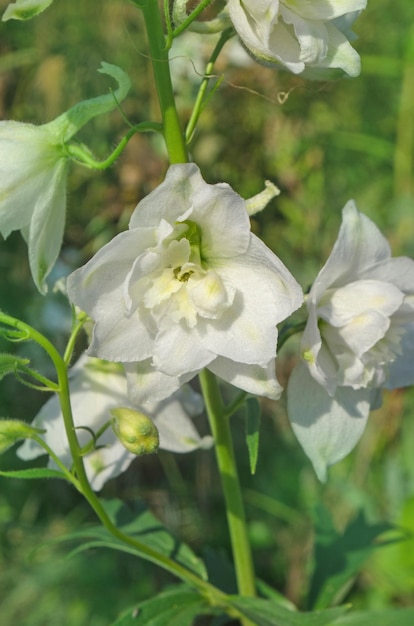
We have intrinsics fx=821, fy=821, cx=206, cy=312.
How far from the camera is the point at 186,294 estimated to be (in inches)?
38.1

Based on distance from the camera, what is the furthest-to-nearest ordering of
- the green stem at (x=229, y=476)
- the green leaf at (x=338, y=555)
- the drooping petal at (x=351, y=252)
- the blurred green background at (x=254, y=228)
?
the blurred green background at (x=254, y=228), the green leaf at (x=338, y=555), the green stem at (x=229, y=476), the drooping petal at (x=351, y=252)

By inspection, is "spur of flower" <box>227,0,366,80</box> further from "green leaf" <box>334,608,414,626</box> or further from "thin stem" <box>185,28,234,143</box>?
"green leaf" <box>334,608,414,626</box>

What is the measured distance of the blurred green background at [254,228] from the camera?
2.14m

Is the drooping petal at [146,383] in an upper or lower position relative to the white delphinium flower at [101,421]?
upper

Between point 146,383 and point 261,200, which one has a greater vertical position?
point 261,200

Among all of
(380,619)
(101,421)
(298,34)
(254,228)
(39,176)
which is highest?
(298,34)

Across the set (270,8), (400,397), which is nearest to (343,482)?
(400,397)

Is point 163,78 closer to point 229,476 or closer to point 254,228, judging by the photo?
point 229,476

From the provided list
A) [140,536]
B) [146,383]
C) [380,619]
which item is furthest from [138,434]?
[380,619]

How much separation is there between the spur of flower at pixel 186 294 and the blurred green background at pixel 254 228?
1.15 m

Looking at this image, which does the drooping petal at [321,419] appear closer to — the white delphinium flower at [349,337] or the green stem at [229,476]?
the white delphinium flower at [349,337]

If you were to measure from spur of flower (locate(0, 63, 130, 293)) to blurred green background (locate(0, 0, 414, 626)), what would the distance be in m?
1.10

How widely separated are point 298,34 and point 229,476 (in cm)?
60

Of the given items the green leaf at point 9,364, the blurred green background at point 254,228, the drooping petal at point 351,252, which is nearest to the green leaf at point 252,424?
the drooping petal at point 351,252
